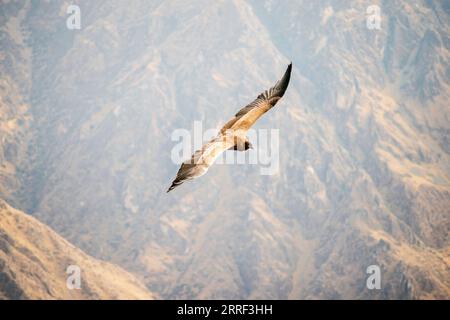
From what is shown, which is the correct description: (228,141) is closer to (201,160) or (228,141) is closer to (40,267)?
(201,160)

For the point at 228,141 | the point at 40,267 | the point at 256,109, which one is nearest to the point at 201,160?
the point at 228,141

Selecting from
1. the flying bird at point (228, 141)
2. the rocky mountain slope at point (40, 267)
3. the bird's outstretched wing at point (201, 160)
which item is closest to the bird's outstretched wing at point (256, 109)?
the flying bird at point (228, 141)

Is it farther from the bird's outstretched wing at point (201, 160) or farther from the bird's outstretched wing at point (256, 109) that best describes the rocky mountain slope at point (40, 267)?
the bird's outstretched wing at point (201, 160)

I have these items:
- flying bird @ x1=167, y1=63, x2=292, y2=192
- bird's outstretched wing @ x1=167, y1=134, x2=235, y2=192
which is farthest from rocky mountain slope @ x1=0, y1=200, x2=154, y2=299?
bird's outstretched wing @ x1=167, y1=134, x2=235, y2=192
